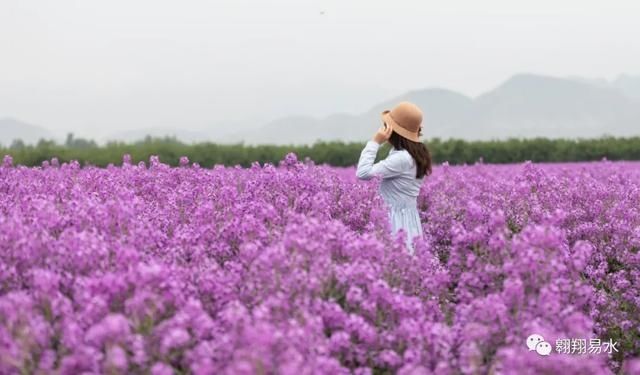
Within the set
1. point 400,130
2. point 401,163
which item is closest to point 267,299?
point 401,163

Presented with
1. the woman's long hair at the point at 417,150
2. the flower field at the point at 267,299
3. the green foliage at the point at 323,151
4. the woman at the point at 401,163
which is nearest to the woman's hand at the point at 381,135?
the woman at the point at 401,163

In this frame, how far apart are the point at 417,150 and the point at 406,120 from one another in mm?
293

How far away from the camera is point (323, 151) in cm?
2416

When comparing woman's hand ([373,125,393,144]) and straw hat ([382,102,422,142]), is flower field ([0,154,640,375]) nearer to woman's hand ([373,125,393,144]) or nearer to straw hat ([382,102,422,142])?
woman's hand ([373,125,393,144])

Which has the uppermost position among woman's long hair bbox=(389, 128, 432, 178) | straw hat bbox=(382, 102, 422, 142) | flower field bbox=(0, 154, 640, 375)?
straw hat bbox=(382, 102, 422, 142)

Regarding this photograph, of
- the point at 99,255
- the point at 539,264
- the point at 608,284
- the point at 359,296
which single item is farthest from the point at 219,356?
the point at 608,284

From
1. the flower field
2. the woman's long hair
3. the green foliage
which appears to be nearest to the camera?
the flower field

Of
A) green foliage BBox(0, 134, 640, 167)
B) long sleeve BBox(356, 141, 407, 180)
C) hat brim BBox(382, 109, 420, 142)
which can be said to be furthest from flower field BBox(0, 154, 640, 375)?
green foliage BBox(0, 134, 640, 167)

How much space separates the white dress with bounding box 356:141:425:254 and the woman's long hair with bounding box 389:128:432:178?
4 cm

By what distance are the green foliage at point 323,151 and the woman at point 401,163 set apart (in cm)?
1344

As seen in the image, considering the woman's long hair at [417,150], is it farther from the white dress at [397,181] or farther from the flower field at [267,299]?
the flower field at [267,299]

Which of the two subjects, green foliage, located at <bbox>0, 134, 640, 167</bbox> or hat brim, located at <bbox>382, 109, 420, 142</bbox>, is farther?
green foliage, located at <bbox>0, 134, 640, 167</bbox>

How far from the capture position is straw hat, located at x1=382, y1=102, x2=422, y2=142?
6.66m

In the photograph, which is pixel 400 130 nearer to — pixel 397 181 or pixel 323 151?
pixel 397 181
